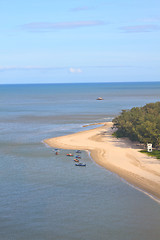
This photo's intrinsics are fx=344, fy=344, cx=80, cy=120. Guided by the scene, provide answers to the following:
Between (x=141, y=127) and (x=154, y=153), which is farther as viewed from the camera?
(x=141, y=127)

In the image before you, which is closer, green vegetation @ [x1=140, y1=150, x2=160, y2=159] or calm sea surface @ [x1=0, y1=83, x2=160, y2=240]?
calm sea surface @ [x1=0, y1=83, x2=160, y2=240]

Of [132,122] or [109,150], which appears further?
[132,122]

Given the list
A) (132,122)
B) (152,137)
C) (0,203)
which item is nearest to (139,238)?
(0,203)

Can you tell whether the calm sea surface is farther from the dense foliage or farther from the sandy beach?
the dense foliage

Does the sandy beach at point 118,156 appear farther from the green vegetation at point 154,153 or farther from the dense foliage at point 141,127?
the dense foliage at point 141,127

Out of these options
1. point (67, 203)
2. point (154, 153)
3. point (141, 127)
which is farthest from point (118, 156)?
point (67, 203)

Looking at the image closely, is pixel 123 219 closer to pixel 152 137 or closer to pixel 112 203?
pixel 112 203

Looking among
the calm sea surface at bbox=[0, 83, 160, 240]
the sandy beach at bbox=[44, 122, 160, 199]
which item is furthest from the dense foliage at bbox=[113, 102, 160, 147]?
the calm sea surface at bbox=[0, 83, 160, 240]

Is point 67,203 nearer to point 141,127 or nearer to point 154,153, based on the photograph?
point 154,153
